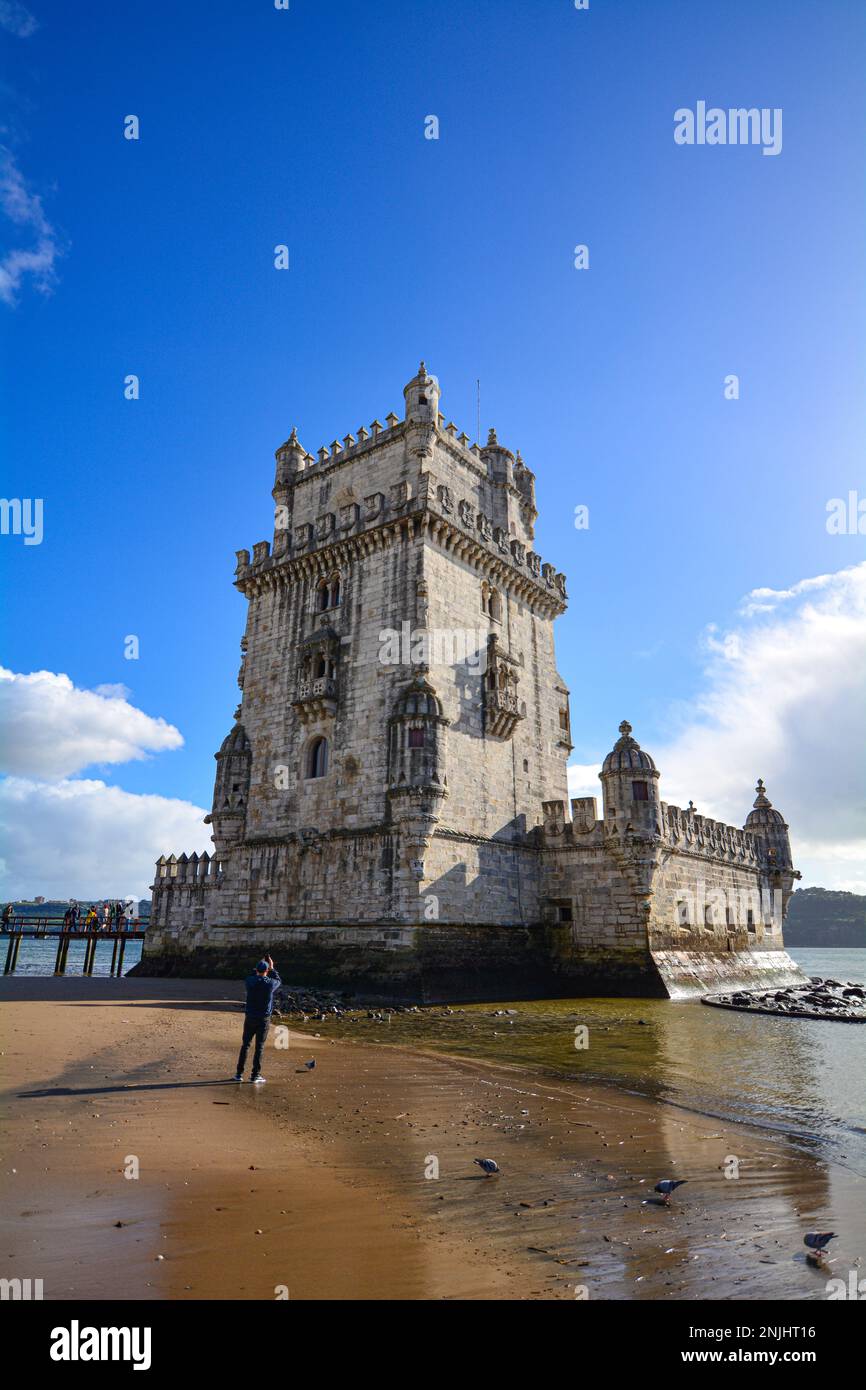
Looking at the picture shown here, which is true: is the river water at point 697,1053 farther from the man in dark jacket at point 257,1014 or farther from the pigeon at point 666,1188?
the man in dark jacket at point 257,1014

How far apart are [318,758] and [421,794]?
611 centimetres

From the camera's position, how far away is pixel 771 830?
40.6 metres

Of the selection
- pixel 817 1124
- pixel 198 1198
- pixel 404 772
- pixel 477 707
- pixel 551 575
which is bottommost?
pixel 817 1124

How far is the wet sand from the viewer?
4.51 metres

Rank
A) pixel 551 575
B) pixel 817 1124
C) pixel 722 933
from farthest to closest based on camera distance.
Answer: pixel 551 575 < pixel 722 933 < pixel 817 1124

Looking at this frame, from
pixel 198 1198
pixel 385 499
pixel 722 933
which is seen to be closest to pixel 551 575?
pixel 385 499

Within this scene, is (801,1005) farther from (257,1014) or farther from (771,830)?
(257,1014)

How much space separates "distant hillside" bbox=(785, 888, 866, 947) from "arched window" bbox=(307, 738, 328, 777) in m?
171

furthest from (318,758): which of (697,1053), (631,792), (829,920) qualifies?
(829,920)

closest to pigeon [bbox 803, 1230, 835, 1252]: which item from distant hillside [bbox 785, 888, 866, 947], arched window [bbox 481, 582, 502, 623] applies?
arched window [bbox 481, 582, 502, 623]
